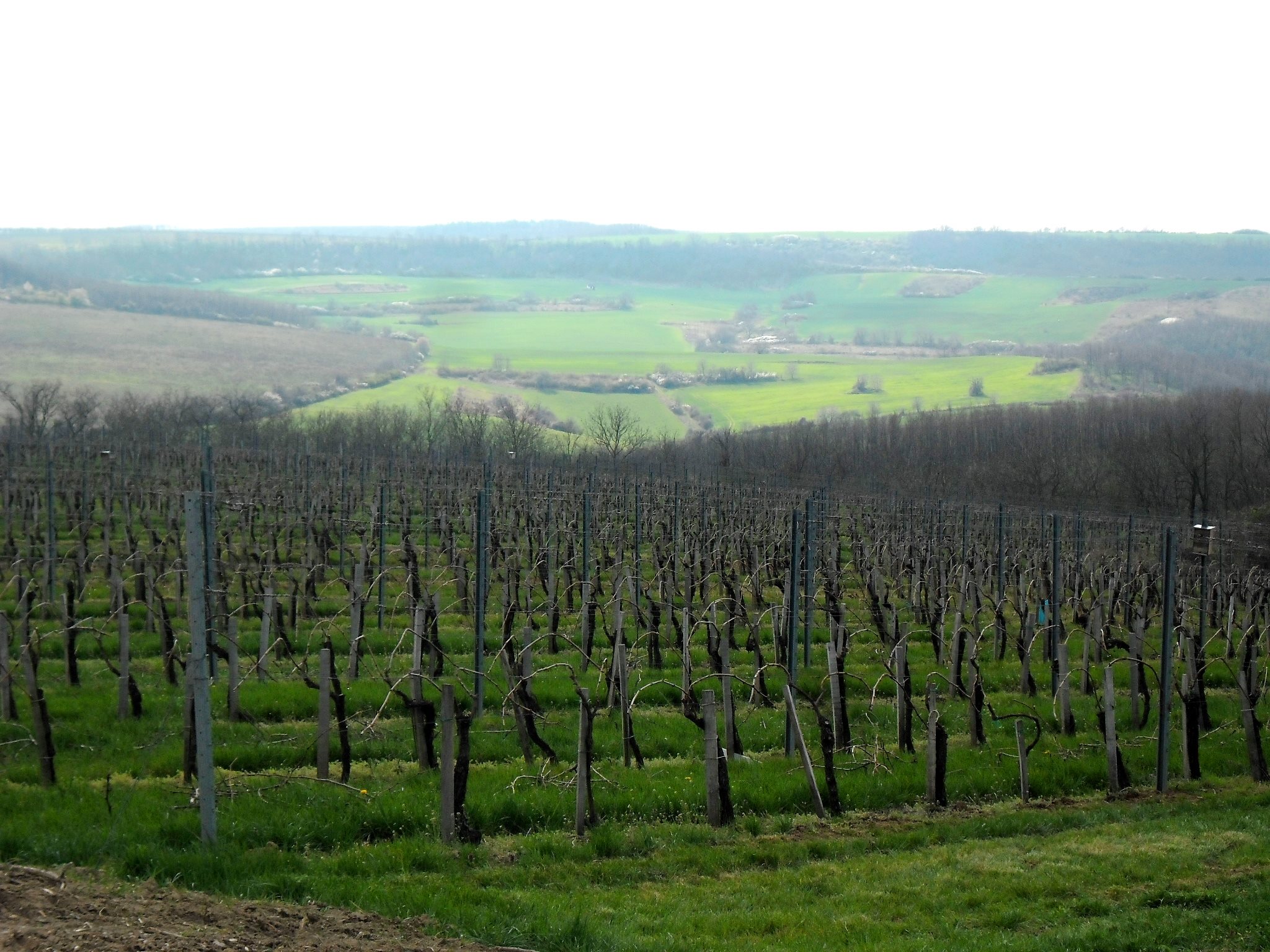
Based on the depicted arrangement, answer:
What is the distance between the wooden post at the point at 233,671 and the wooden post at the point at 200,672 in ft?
11.0

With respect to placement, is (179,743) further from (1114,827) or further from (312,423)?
(312,423)

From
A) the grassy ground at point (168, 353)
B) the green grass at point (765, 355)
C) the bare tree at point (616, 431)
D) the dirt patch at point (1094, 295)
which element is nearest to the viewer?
the bare tree at point (616, 431)

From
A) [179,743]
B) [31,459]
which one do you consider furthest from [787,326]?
[179,743]

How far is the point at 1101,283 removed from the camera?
179 m

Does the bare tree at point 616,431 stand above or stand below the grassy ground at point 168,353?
below

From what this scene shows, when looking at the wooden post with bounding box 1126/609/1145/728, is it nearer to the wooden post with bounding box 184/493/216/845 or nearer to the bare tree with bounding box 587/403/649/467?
the wooden post with bounding box 184/493/216/845

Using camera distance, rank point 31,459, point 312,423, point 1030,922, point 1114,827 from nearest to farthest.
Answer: point 1030,922, point 1114,827, point 31,459, point 312,423

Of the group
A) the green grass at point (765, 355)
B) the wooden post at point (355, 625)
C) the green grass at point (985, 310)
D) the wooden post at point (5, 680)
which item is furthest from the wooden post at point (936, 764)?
the green grass at point (985, 310)

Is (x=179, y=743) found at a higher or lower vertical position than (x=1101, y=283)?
lower

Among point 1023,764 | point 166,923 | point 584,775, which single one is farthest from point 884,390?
point 166,923

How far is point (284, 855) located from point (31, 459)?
29.6 m

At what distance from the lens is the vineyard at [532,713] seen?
7.76 m

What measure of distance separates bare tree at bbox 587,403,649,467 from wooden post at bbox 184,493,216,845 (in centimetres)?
2653

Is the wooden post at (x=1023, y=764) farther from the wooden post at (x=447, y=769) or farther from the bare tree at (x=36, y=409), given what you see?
the bare tree at (x=36, y=409)
